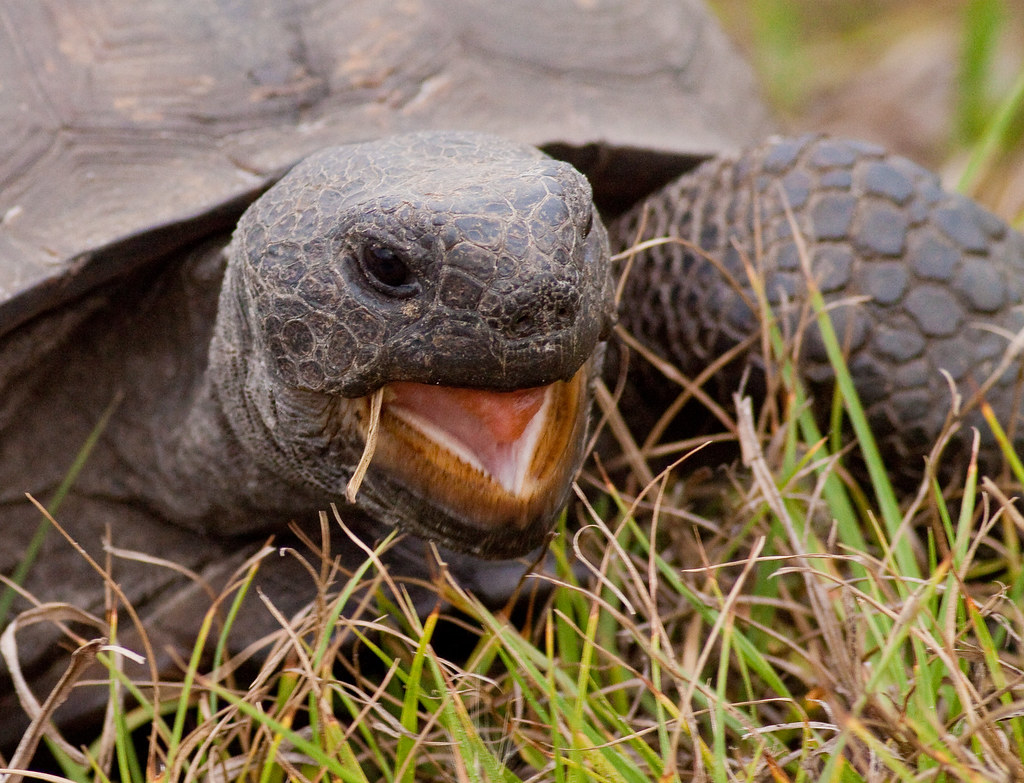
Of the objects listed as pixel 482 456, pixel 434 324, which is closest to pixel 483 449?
pixel 482 456

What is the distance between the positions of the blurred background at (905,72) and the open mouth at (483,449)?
2.69m

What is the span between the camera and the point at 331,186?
1.54 m

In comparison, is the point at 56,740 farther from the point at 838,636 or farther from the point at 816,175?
the point at 816,175

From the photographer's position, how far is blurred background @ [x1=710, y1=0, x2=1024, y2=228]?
13.3ft

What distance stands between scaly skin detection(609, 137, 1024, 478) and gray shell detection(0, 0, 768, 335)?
249 millimetres

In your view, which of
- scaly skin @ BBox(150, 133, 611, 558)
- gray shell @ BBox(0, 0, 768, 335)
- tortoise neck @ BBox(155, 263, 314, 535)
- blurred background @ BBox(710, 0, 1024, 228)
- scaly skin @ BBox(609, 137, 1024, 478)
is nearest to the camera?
scaly skin @ BBox(150, 133, 611, 558)

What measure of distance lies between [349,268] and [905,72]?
4511mm

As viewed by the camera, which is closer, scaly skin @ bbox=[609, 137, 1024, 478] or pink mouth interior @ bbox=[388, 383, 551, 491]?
pink mouth interior @ bbox=[388, 383, 551, 491]

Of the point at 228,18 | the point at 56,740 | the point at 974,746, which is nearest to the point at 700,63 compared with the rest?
the point at 228,18

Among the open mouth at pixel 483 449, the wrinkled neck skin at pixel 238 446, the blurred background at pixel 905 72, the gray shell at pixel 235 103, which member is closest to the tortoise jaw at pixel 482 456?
the open mouth at pixel 483 449

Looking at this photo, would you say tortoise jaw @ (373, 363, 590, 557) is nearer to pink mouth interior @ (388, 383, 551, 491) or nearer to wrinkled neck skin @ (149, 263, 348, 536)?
pink mouth interior @ (388, 383, 551, 491)

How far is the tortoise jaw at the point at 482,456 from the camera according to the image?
4.70 ft

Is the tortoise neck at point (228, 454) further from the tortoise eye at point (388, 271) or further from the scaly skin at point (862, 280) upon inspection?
the scaly skin at point (862, 280)

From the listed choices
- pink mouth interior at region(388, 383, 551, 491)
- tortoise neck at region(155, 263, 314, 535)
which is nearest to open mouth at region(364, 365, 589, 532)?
pink mouth interior at region(388, 383, 551, 491)
